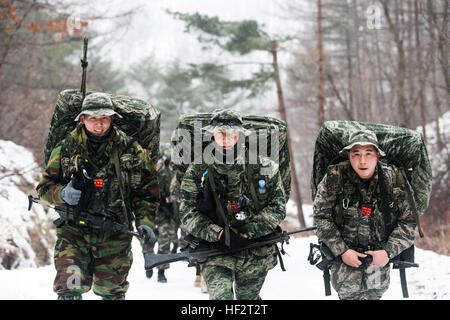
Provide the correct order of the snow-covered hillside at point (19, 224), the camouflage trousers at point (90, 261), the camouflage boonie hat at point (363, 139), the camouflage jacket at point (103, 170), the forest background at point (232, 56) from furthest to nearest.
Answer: the forest background at point (232, 56) → the snow-covered hillside at point (19, 224) → the camouflage jacket at point (103, 170) → the camouflage trousers at point (90, 261) → the camouflage boonie hat at point (363, 139)

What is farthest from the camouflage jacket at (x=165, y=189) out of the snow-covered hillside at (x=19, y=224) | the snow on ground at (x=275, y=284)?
the snow-covered hillside at (x=19, y=224)

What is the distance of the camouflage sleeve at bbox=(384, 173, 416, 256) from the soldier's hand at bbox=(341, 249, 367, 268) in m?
0.26

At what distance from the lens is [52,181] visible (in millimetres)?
4316

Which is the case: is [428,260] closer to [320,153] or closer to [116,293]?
[320,153]

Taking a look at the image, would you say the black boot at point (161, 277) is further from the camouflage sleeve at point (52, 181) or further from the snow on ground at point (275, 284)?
the camouflage sleeve at point (52, 181)

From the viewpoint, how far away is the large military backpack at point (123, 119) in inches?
179

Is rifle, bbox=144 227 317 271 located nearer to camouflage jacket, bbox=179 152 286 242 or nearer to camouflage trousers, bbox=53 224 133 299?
camouflage jacket, bbox=179 152 286 242

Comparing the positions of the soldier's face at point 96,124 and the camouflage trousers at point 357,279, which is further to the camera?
the soldier's face at point 96,124

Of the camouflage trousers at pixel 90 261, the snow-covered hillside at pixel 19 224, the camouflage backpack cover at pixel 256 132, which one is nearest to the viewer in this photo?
the camouflage trousers at pixel 90 261

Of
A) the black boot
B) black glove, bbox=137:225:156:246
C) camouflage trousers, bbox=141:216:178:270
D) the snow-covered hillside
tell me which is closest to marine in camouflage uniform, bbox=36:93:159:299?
black glove, bbox=137:225:156:246

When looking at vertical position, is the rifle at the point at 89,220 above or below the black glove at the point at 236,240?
above

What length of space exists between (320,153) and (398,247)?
1090 mm

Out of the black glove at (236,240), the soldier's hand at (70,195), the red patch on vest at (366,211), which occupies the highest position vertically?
the soldier's hand at (70,195)
